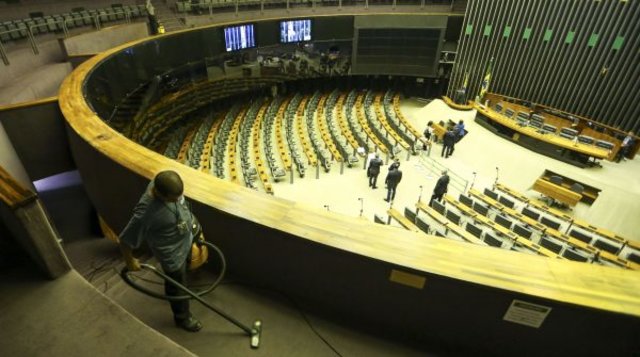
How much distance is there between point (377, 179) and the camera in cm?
842

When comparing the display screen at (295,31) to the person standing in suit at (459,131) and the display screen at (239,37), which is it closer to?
the display screen at (239,37)

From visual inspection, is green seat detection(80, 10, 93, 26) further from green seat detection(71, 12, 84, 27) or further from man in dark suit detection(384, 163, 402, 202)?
man in dark suit detection(384, 163, 402, 202)

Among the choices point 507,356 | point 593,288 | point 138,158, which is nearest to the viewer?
point 593,288

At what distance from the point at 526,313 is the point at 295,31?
12990mm

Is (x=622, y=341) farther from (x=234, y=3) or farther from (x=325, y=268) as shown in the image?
(x=234, y=3)

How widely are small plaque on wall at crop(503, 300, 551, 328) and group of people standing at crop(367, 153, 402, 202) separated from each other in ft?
17.7

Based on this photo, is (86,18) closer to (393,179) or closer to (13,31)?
(13,31)

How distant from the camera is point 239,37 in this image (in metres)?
11.4

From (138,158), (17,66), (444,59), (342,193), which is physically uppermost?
(138,158)

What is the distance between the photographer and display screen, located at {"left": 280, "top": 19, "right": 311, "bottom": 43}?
12586 millimetres

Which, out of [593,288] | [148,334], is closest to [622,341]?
[593,288]

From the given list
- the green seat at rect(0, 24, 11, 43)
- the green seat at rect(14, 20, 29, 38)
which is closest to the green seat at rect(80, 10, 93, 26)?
the green seat at rect(14, 20, 29, 38)

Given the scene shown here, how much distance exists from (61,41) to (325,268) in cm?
841

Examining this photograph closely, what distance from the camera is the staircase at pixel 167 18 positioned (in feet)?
34.8
